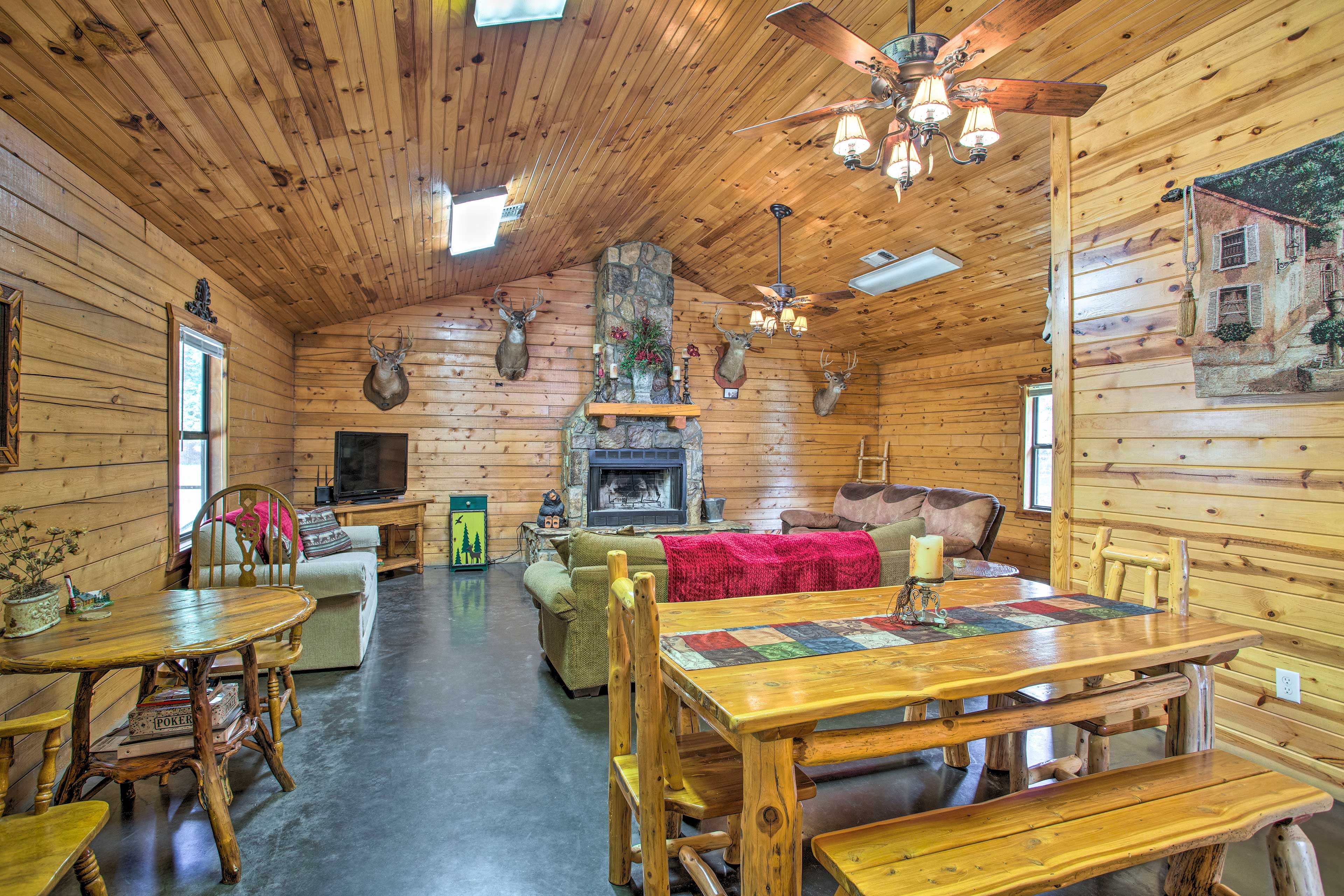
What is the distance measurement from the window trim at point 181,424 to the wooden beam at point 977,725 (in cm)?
360

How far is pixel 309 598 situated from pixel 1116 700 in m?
2.68

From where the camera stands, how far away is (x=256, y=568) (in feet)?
11.2

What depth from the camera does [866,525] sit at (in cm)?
638

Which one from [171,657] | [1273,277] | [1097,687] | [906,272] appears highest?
[906,272]

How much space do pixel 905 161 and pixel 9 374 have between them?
337cm

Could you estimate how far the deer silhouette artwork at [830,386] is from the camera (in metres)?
8.24

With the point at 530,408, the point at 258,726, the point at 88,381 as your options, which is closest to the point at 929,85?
the point at 258,726

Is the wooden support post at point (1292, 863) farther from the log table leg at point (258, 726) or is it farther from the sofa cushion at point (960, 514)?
the sofa cushion at point (960, 514)

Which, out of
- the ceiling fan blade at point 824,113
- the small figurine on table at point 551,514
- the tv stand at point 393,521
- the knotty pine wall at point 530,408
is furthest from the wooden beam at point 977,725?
the knotty pine wall at point 530,408

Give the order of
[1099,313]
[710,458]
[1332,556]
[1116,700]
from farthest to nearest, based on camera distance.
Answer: [710,458] → [1099,313] → [1332,556] → [1116,700]

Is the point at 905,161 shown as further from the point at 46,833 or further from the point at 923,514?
the point at 923,514

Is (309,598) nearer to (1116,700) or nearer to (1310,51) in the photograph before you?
(1116,700)

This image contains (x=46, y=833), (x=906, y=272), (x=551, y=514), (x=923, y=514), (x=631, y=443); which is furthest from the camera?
(x=631, y=443)

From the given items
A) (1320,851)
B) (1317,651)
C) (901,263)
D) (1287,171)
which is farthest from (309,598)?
(901,263)
